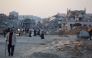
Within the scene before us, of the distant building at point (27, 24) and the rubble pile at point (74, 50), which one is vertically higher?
the distant building at point (27, 24)

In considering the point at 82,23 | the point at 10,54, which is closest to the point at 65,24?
the point at 82,23

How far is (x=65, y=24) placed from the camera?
2776 inches

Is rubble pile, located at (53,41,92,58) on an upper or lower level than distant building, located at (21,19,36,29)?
lower

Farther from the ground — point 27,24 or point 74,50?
point 27,24

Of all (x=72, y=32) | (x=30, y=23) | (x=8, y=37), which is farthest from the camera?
(x=30, y=23)

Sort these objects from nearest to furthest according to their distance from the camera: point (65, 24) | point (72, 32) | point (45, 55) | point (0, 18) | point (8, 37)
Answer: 1. point (45, 55)
2. point (8, 37)
3. point (72, 32)
4. point (65, 24)
5. point (0, 18)

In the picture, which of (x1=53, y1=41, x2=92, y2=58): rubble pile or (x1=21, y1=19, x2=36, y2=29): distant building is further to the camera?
(x1=21, y1=19, x2=36, y2=29): distant building

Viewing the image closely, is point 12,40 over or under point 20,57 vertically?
over

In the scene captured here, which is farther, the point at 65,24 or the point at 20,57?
the point at 65,24

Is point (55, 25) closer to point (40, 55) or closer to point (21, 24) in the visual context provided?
point (21, 24)

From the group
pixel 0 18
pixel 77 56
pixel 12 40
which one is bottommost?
pixel 77 56

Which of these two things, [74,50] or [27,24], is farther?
[27,24]

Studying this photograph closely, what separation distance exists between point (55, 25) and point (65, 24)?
26.2 m

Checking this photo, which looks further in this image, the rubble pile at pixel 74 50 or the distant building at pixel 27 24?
the distant building at pixel 27 24
